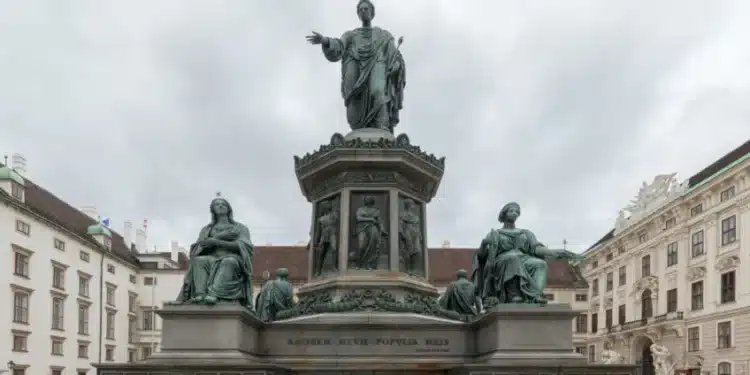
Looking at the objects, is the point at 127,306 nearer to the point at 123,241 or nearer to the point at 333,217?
the point at 123,241

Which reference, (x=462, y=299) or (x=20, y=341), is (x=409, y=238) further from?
(x=20, y=341)

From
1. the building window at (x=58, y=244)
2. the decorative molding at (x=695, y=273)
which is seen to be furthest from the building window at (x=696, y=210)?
the building window at (x=58, y=244)

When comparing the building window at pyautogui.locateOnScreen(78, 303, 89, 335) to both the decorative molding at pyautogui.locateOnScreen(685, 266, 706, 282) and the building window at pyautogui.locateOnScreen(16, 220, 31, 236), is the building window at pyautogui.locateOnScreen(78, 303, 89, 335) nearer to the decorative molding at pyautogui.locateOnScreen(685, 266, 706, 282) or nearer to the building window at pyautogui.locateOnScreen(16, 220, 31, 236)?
the building window at pyautogui.locateOnScreen(16, 220, 31, 236)

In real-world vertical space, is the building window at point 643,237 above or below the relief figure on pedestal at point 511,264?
above

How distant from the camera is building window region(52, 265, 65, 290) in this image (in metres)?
53.6

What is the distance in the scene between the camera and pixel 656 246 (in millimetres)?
63062

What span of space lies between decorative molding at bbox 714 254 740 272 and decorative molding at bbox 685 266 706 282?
7.14 feet

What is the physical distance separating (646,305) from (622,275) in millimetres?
5604

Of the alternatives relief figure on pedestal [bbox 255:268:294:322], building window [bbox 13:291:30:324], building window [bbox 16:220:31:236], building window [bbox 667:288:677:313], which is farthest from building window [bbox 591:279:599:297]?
relief figure on pedestal [bbox 255:268:294:322]

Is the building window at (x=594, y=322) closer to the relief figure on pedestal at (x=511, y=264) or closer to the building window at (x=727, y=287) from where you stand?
the building window at (x=727, y=287)

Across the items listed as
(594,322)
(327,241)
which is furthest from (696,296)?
(327,241)

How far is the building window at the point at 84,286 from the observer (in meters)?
58.2

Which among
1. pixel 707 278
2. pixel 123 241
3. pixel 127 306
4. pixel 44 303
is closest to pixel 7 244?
pixel 44 303

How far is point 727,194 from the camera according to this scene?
5194 cm
